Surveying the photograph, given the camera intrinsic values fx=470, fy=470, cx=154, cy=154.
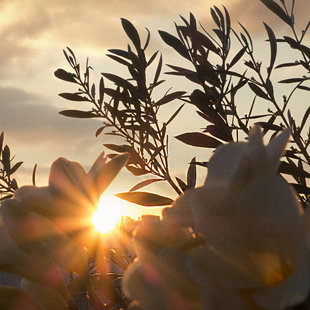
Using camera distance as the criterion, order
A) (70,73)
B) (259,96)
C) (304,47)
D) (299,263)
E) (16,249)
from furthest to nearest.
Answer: (70,73) → (259,96) → (304,47) → (16,249) → (299,263)

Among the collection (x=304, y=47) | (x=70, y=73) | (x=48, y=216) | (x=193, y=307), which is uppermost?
(x=70, y=73)

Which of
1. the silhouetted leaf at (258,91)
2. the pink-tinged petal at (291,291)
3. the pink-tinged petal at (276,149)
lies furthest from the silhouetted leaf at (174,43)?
the pink-tinged petal at (291,291)

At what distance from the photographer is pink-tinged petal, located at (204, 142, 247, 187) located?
1.24 feet

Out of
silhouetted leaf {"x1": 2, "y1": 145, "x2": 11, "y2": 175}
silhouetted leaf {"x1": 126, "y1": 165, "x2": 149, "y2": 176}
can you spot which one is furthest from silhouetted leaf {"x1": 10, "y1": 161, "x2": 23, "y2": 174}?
silhouetted leaf {"x1": 126, "y1": 165, "x2": 149, "y2": 176}

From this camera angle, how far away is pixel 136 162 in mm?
1552

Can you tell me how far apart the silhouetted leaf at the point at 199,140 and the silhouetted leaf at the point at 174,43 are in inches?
13.2

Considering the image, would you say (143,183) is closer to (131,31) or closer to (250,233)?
(131,31)

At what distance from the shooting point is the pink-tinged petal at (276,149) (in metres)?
0.38

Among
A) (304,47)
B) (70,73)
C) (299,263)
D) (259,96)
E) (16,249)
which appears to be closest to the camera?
(299,263)

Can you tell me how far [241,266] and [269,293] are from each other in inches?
1.2

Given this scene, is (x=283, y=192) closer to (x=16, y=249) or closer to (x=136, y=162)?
(x=16, y=249)

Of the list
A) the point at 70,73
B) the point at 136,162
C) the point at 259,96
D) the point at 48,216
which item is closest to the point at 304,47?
the point at 259,96

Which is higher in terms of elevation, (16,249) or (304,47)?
(304,47)

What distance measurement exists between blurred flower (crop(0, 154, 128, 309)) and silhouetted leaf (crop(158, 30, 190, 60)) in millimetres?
1121
